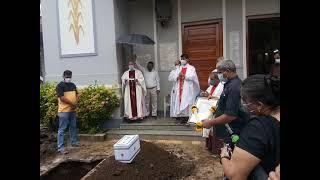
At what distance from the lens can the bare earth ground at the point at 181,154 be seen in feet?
18.9

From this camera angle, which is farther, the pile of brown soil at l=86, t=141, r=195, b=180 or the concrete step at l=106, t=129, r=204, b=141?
the concrete step at l=106, t=129, r=204, b=141

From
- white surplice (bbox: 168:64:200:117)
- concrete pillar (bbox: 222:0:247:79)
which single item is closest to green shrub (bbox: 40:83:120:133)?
white surplice (bbox: 168:64:200:117)

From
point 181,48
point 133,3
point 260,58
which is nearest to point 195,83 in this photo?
point 181,48

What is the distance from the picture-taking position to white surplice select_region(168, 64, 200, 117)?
320 inches

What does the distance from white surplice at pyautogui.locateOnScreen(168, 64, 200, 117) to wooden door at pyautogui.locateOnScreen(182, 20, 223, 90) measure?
2.97ft

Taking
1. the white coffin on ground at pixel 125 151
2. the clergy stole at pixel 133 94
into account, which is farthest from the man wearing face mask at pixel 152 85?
the white coffin on ground at pixel 125 151

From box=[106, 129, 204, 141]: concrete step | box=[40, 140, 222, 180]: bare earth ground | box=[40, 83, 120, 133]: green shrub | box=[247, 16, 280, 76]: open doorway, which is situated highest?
box=[247, 16, 280, 76]: open doorway

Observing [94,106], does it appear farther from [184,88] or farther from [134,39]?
[184,88]

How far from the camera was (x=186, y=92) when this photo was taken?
8164 millimetres

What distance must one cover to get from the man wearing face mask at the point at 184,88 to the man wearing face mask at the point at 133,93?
2.92ft

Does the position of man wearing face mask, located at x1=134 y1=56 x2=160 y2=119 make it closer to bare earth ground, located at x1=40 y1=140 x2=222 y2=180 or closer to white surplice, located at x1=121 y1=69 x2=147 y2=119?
white surplice, located at x1=121 y1=69 x2=147 y2=119

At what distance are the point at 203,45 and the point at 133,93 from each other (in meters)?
2.32

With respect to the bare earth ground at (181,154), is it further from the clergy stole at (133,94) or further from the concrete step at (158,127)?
the clergy stole at (133,94)

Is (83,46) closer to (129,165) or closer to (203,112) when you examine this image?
(129,165)
